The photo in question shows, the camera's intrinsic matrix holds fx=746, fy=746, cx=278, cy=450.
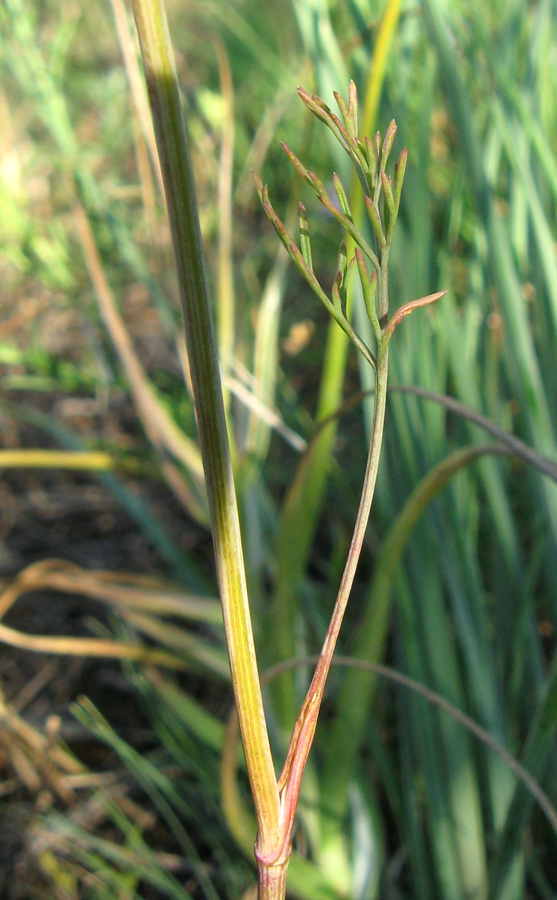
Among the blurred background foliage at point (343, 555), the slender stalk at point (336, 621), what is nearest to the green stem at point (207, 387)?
the slender stalk at point (336, 621)

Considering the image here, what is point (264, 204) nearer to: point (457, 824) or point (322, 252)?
point (457, 824)

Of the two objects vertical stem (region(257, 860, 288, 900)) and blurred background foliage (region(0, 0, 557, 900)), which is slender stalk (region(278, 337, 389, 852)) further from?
blurred background foliage (region(0, 0, 557, 900))

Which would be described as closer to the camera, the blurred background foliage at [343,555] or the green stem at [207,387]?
the green stem at [207,387]

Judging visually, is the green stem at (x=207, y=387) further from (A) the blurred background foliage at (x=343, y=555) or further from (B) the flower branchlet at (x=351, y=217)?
(A) the blurred background foliage at (x=343, y=555)

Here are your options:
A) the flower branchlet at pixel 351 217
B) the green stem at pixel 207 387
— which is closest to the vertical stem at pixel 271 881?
the green stem at pixel 207 387

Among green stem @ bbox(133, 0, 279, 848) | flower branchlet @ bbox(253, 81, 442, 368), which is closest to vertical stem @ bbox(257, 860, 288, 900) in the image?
green stem @ bbox(133, 0, 279, 848)

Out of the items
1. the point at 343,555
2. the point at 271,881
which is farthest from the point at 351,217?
the point at 343,555

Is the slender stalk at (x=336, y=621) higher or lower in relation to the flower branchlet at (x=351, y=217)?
lower

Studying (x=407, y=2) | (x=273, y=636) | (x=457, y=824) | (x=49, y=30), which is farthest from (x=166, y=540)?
(x=49, y=30)
